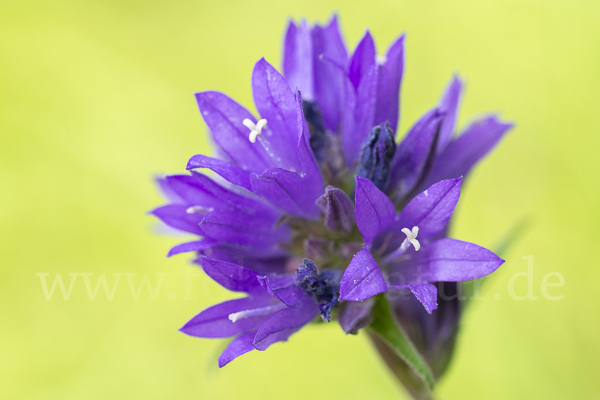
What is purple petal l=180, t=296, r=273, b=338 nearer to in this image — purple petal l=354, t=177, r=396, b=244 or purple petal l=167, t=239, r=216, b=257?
purple petal l=167, t=239, r=216, b=257

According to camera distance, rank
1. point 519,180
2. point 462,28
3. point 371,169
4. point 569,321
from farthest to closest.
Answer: point 462,28, point 519,180, point 569,321, point 371,169

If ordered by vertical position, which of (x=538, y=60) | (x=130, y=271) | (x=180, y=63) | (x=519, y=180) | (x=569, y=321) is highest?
(x=180, y=63)

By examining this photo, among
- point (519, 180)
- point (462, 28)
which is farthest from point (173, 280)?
point (462, 28)

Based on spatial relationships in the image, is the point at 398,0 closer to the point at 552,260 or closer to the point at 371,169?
the point at 552,260

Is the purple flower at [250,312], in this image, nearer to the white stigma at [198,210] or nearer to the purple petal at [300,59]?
the white stigma at [198,210]

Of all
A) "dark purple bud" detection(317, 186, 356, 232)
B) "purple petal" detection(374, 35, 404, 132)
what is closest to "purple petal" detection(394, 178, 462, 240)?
"dark purple bud" detection(317, 186, 356, 232)

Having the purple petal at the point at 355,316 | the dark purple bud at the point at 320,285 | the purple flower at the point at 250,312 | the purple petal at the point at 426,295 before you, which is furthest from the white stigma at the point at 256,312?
the purple petal at the point at 426,295

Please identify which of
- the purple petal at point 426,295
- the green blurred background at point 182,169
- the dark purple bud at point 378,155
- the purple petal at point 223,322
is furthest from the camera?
the green blurred background at point 182,169
